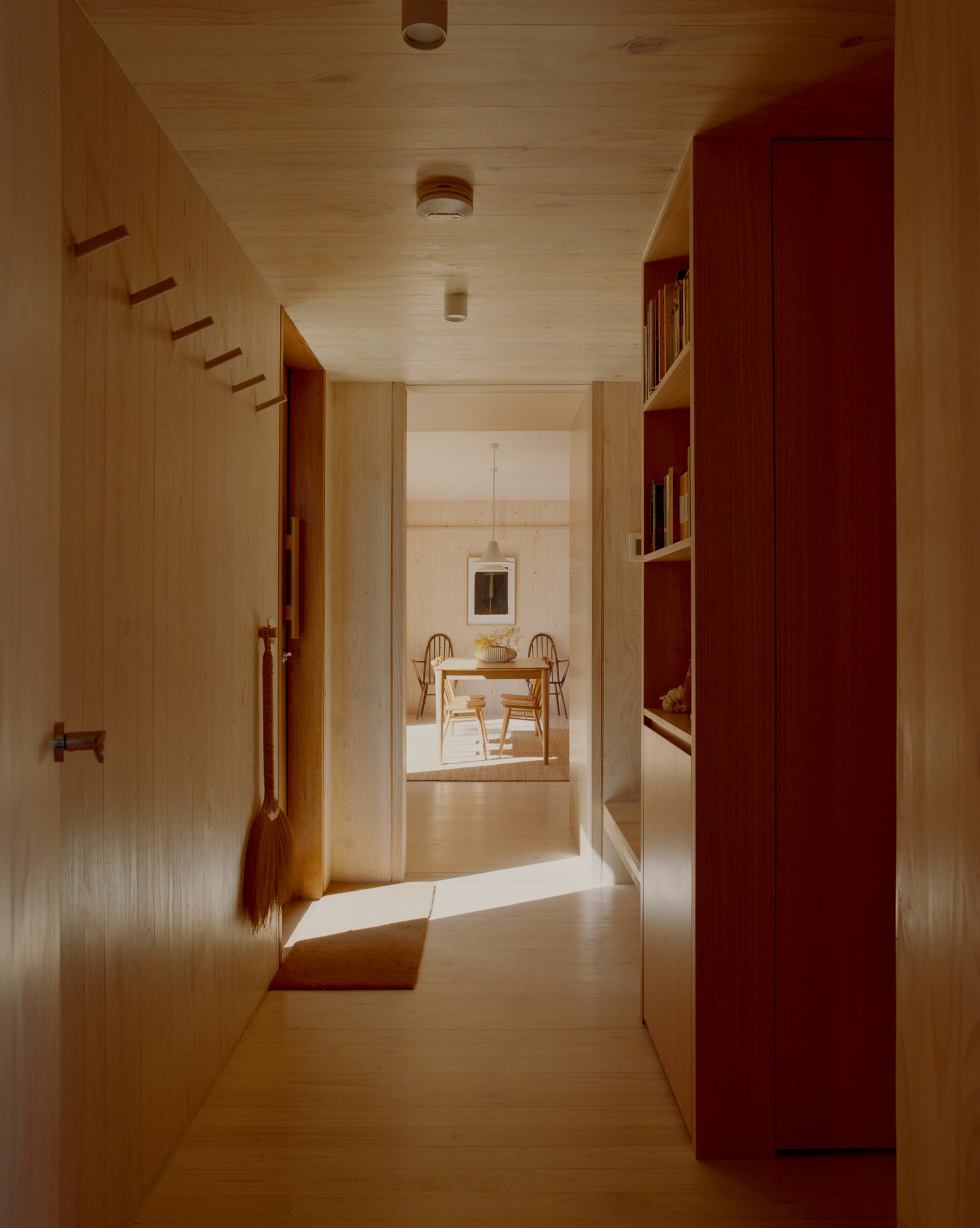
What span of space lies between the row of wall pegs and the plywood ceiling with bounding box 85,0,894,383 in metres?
0.35

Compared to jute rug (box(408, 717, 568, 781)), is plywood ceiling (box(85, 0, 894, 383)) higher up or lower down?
higher up

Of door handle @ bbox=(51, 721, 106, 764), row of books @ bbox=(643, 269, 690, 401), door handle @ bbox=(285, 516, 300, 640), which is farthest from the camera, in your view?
door handle @ bbox=(285, 516, 300, 640)

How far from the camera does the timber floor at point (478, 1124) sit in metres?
1.76

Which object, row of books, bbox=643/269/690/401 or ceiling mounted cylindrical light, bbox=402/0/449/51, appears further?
row of books, bbox=643/269/690/401

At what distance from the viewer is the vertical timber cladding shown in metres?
4.03

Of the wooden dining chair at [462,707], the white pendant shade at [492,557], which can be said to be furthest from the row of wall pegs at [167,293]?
the white pendant shade at [492,557]

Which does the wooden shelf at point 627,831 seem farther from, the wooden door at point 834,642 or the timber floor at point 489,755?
the timber floor at point 489,755

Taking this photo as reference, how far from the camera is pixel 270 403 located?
2750mm

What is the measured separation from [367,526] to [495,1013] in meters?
2.23

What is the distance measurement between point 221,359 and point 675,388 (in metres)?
1.20

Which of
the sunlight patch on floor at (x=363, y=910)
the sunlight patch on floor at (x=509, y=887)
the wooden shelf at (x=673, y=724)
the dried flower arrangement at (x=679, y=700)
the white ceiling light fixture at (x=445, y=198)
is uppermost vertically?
the white ceiling light fixture at (x=445, y=198)

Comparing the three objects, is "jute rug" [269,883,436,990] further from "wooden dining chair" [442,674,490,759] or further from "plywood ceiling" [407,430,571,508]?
"wooden dining chair" [442,674,490,759]

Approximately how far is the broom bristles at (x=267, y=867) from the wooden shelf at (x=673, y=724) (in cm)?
120

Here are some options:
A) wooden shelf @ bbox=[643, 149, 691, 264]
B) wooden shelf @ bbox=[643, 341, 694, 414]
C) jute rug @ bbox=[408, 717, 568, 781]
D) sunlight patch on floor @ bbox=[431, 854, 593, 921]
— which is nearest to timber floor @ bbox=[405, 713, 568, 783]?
jute rug @ bbox=[408, 717, 568, 781]
